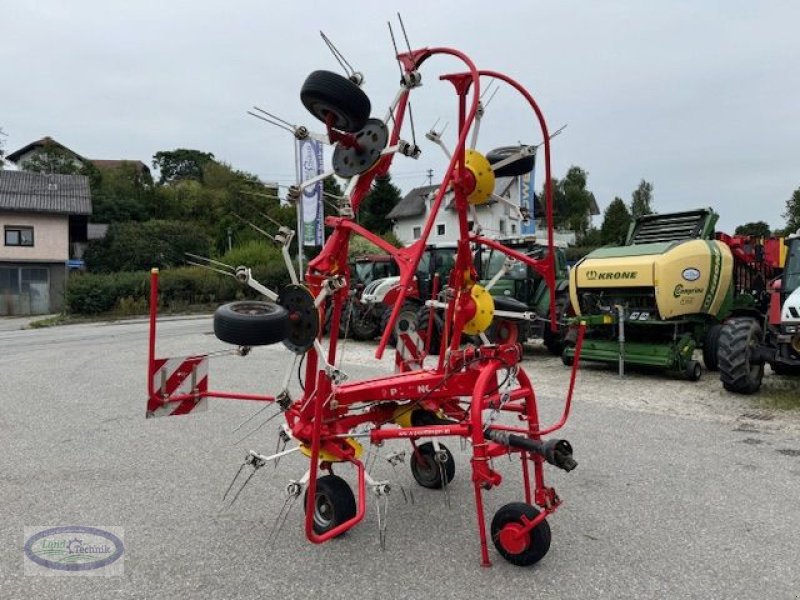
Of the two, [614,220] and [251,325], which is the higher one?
[614,220]

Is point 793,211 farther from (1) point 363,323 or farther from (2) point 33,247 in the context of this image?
(2) point 33,247

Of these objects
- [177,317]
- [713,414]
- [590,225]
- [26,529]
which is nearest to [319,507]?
[26,529]

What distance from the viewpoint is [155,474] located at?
483 cm

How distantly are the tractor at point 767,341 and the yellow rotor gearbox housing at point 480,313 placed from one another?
474cm

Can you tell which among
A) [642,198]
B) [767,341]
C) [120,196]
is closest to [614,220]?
[642,198]

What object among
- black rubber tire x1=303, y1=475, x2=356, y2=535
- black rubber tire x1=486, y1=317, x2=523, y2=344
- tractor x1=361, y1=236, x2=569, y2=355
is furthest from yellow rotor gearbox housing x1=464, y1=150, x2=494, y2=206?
tractor x1=361, y1=236, x2=569, y2=355

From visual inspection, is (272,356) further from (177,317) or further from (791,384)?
(177,317)

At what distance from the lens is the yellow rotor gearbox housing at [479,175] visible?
3871mm

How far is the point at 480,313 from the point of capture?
423 centimetres

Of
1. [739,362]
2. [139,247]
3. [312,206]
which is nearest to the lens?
[739,362]

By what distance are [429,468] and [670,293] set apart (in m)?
5.76

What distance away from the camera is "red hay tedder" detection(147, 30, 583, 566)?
320cm

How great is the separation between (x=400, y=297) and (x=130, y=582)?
2005 mm

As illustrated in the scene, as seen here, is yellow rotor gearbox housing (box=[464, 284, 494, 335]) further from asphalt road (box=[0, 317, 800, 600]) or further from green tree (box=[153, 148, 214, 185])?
green tree (box=[153, 148, 214, 185])
